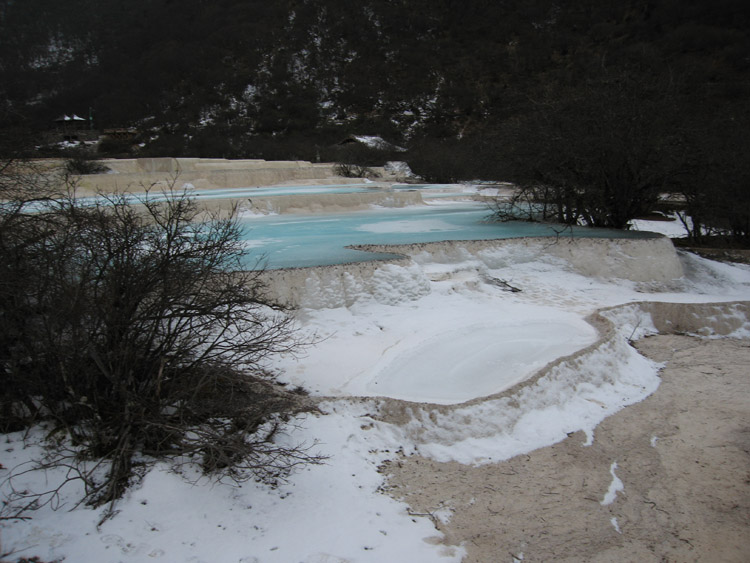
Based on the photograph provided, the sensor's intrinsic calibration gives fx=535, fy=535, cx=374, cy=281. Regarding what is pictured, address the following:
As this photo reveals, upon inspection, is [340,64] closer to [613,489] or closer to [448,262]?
[448,262]

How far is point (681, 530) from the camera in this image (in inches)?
154

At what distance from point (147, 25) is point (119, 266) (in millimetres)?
90390

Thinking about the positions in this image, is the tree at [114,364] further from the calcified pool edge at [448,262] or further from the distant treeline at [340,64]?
the distant treeline at [340,64]

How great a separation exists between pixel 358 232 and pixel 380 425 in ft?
22.5

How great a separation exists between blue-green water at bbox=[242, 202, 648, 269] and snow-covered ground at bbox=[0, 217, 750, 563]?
4.69ft

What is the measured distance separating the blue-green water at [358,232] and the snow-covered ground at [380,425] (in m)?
1.43

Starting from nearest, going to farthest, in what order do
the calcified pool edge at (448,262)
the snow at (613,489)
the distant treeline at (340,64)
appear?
the snow at (613,489) < the calcified pool edge at (448,262) < the distant treeline at (340,64)

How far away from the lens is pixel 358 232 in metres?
11.2

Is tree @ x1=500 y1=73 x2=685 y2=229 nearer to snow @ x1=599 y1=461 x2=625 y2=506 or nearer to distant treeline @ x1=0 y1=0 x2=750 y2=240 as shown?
distant treeline @ x1=0 y1=0 x2=750 y2=240

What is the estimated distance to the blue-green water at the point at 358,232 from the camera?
8562 millimetres

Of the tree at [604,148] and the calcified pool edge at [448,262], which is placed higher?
the tree at [604,148]

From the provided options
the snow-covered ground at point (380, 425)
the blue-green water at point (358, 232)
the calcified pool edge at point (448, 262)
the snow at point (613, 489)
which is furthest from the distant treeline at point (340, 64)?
the snow at point (613, 489)

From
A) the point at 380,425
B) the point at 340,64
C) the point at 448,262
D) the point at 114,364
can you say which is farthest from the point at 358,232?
the point at 340,64

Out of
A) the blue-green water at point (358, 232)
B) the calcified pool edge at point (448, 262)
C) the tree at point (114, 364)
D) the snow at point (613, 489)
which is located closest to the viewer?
the tree at point (114, 364)
